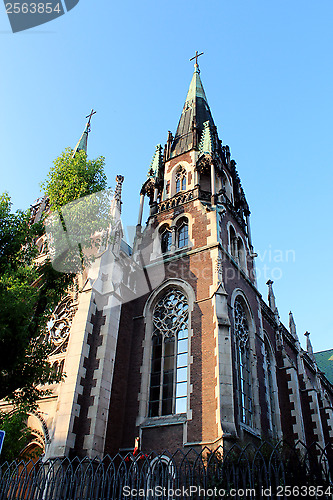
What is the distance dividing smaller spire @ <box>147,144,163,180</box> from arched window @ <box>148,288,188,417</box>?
9449 mm

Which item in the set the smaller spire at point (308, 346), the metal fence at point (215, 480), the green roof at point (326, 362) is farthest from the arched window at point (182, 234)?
the green roof at point (326, 362)

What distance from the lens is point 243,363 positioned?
57.2ft

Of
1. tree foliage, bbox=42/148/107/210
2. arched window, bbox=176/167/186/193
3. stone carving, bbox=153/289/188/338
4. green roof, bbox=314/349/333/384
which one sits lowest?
stone carving, bbox=153/289/188/338

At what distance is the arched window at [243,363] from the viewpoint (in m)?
16.0

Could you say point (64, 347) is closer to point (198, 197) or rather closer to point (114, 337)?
point (114, 337)

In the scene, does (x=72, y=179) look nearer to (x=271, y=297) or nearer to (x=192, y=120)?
(x=192, y=120)

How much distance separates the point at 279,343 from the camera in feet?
77.0

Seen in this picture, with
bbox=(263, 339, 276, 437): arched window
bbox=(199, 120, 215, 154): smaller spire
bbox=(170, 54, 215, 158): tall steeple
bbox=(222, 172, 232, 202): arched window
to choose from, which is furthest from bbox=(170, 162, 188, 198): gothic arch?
bbox=(263, 339, 276, 437): arched window

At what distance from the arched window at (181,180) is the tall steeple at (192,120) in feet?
4.91

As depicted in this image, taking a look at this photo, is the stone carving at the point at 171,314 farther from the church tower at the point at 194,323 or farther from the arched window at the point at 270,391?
the arched window at the point at 270,391

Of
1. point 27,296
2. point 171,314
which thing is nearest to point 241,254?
point 171,314

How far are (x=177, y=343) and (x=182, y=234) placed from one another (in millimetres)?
6506

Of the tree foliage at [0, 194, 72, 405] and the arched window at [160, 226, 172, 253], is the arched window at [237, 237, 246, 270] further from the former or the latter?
the tree foliage at [0, 194, 72, 405]

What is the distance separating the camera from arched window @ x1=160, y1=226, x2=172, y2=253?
70.4 feet
